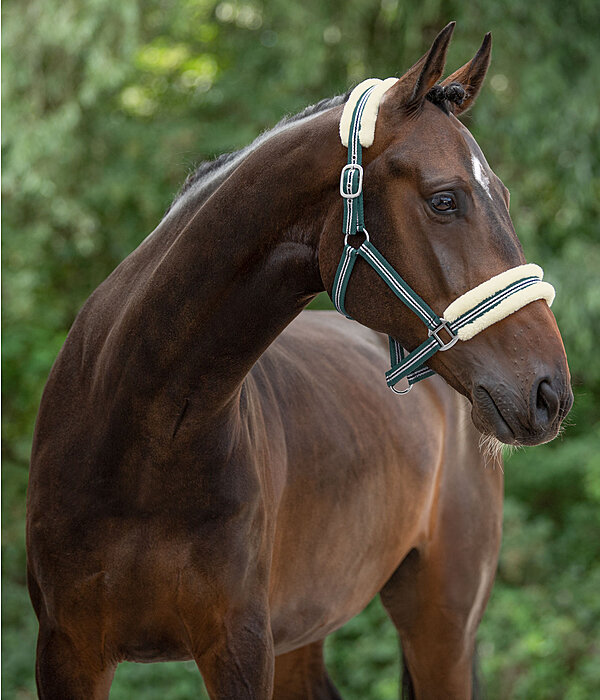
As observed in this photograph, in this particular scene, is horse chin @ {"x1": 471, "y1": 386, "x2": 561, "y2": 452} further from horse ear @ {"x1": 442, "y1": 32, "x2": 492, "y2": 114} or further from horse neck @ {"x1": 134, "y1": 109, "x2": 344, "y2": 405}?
horse ear @ {"x1": 442, "y1": 32, "x2": 492, "y2": 114}

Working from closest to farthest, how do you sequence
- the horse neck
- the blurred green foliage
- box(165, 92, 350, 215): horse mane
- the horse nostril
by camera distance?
the horse nostril < the horse neck < box(165, 92, 350, 215): horse mane < the blurred green foliage

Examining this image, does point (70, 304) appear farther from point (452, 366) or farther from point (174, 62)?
point (452, 366)

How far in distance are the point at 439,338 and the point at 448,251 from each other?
157 mm

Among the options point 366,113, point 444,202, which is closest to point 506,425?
point 444,202

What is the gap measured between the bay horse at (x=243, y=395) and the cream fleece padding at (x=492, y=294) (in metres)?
0.02

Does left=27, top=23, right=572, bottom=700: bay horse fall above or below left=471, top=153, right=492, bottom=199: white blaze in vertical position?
below

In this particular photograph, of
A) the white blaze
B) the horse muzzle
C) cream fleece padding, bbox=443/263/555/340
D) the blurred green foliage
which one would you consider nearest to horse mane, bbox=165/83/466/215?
the white blaze

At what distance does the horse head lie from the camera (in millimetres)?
1518

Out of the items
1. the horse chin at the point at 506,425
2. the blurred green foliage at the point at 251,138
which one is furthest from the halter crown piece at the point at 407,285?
the blurred green foliage at the point at 251,138

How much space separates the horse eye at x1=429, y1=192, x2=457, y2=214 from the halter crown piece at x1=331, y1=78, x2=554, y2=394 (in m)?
0.14

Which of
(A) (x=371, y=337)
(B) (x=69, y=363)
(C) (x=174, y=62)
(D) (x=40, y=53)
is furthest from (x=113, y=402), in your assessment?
(C) (x=174, y=62)

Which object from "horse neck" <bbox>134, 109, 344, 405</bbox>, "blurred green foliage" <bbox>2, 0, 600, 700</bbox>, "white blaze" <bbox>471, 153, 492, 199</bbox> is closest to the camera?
"white blaze" <bbox>471, 153, 492, 199</bbox>

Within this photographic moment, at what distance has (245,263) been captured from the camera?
1789mm

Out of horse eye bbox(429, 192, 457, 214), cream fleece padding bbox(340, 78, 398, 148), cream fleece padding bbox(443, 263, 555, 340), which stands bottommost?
cream fleece padding bbox(443, 263, 555, 340)
